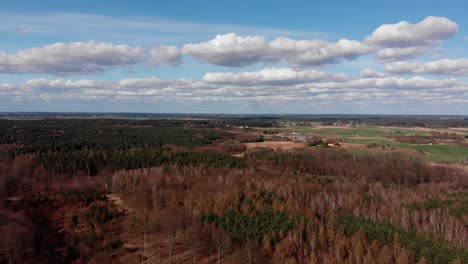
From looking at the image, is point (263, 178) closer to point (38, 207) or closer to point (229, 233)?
point (229, 233)

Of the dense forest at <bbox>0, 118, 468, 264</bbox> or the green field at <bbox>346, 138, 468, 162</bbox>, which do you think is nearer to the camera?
the dense forest at <bbox>0, 118, 468, 264</bbox>

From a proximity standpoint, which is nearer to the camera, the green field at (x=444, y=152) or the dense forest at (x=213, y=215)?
the dense forest at (x=213, y=215)

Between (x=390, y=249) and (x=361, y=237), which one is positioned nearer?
(x=390, y=249)

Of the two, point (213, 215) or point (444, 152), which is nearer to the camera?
point (213, 215)

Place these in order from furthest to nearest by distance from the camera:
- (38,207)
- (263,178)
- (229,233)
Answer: (263,178) < (38,207) < (229,233)

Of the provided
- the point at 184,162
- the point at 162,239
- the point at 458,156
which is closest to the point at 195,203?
the point at 162,239

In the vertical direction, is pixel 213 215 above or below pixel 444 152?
below

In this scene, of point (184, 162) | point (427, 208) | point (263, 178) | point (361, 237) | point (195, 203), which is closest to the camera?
point (361, 237)

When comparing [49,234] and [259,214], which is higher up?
[259,214]
